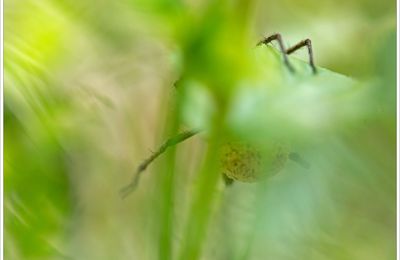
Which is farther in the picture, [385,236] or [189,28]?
[385,236]

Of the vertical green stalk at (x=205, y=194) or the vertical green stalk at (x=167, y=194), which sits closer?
the vertical green stalk at (x=205, y=194)

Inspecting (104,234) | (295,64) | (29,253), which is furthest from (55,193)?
(295,64)

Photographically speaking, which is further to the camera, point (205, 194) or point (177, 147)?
point (177, 147)

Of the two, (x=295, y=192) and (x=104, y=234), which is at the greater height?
(x=295, y=192)

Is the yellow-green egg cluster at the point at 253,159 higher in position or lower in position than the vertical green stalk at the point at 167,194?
higher

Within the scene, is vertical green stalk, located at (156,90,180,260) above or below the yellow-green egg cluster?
below

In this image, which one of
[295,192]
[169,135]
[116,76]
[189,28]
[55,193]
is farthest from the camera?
[116,76]

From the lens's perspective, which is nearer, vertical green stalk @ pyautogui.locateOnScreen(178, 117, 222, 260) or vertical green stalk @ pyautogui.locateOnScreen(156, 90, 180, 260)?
vertical green stalk @ pyautogui.locateOnScreen(178, 117, 222, 260)

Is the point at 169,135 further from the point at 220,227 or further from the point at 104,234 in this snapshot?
the point at 104,234
